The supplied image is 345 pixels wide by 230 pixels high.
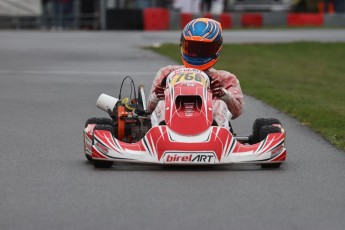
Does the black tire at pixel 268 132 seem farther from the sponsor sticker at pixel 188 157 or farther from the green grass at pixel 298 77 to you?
the green grass at pixel 298 77

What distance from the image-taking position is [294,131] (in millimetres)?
12070

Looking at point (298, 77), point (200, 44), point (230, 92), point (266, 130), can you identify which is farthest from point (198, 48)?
point (298, 77)

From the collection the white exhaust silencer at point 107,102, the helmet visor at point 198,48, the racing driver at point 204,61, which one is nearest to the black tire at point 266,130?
the racing driver at point 204,61

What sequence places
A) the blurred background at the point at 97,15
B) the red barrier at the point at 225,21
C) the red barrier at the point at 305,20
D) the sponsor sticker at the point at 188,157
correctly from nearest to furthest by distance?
the sponsor sticker at the point at 188,157 → the blurred background at the point at 97,15 → the red barrier at the point at 225,21 → the red barrier at the point at 305,20

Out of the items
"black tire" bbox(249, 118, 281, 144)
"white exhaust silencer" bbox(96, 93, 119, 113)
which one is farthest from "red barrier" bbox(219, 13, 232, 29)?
"black tire" bbox(249, 118, 281, 144)

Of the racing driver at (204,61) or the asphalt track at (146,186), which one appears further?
the racing driver at (204,61)

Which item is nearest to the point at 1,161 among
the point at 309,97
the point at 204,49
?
the point at 204,49

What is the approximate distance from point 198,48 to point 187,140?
3.84ft

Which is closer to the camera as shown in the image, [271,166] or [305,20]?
[271,166]

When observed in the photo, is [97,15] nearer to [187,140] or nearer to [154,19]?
[154,19]

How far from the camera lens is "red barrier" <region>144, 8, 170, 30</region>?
35.8 metres

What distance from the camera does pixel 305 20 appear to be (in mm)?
43344

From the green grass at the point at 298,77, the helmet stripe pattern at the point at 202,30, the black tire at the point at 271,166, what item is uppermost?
the helmet stripe pattern at the point at 202,30

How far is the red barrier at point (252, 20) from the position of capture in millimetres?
41906
